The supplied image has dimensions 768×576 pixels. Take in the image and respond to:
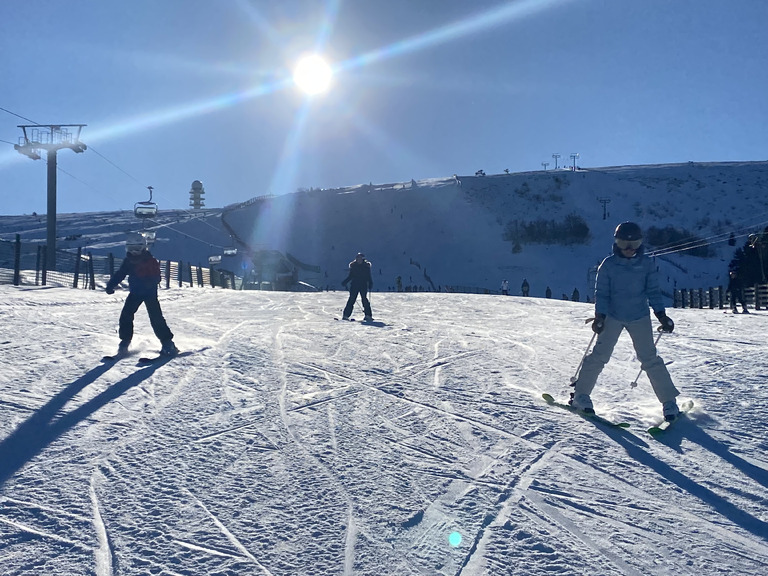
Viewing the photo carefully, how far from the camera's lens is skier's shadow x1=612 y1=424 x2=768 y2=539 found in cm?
297

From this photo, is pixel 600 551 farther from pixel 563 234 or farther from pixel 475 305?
pixel 563 234

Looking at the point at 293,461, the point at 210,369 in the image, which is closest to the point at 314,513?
the point at 293,461

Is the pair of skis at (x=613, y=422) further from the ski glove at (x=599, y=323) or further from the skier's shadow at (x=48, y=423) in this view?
the skier's shadow at (x=48, y=423)

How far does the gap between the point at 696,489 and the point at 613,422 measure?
1333mm

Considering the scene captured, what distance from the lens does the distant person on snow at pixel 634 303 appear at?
463 cm

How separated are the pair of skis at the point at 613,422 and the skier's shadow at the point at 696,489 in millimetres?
235

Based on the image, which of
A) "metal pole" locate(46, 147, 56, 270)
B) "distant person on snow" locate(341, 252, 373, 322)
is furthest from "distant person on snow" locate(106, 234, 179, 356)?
"metal pole" locate(46, 147, 56, 270)

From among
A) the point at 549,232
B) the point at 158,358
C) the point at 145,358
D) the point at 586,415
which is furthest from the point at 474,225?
the point at 586,415

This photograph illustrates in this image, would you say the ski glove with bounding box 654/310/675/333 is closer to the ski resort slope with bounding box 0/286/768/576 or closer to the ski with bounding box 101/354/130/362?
the ski resort slope with bounding box 0/286/768/576

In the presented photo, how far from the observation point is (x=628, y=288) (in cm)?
467

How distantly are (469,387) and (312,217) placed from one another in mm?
74249

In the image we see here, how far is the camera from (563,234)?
70625mm

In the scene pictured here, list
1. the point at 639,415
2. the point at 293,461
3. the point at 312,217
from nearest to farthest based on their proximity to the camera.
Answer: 1. the point at 293,461
2. the point at 639,415
3. the point at 312,217

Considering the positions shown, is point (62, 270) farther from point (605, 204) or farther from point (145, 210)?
point (605, 204)
